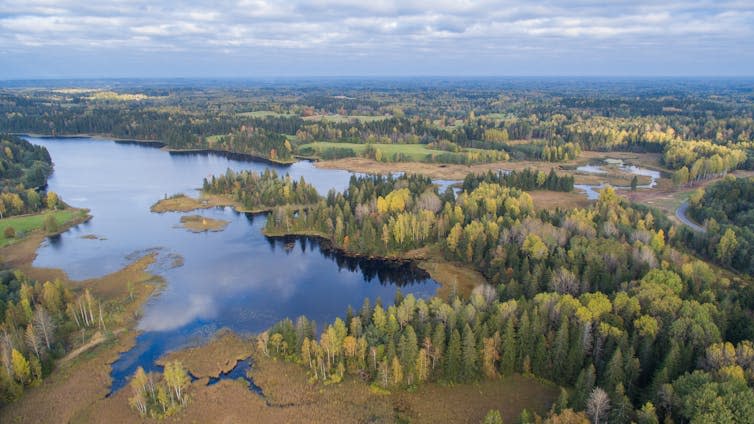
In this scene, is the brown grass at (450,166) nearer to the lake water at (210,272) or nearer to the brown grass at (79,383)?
the lake water at (210,272)

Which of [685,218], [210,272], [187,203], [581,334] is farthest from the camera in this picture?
[187,203]

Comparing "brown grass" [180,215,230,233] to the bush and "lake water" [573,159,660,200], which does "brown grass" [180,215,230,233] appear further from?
"lake water" [573,159,660,200]

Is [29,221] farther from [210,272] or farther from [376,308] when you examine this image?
[376,308]

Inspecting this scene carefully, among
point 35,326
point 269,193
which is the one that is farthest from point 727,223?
point 35,326

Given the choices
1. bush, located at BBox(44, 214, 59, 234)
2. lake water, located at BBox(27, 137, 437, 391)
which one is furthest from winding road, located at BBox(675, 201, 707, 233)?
bush, located at BBox(44, 214, 59, 234)

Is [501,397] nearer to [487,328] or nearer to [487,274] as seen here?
[487,328]

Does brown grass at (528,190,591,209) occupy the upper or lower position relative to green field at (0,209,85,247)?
lower
